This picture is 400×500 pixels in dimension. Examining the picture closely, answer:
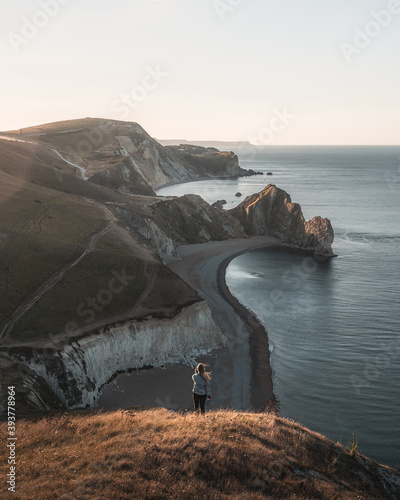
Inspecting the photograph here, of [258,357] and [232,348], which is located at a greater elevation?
[232,348]

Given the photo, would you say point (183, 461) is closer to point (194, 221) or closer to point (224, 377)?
point (224, 377)

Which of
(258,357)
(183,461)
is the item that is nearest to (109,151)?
(258,357)

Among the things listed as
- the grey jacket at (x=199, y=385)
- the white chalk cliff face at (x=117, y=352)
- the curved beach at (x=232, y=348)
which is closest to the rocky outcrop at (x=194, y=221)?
the curved beach at (x=232, y=348)

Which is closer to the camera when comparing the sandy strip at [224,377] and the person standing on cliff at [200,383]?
the person standing on cliff at [200,383]

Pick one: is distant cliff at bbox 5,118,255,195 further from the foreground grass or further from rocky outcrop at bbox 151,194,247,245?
the foreground grass

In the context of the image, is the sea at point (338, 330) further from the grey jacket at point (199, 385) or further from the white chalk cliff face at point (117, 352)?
the white chalk cliff face at point (117, 352)

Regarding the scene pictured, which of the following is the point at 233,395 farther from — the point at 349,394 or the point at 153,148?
the point at 153,148

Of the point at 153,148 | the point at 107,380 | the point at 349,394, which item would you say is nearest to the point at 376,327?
the point at 349,394
